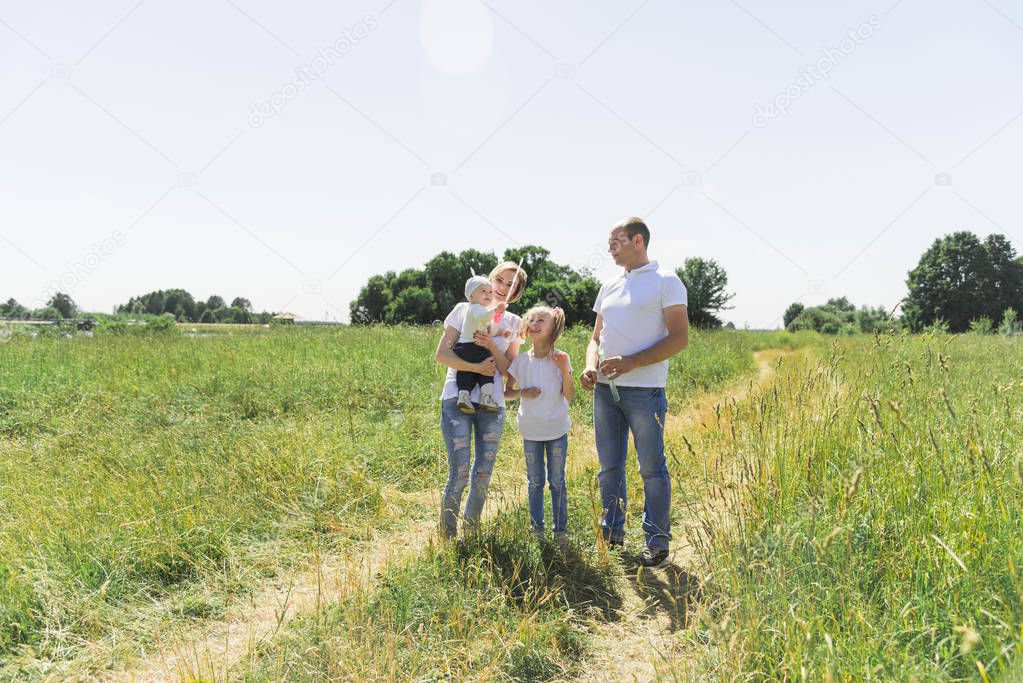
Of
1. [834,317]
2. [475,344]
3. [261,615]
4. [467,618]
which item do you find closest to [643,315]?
[475,344]

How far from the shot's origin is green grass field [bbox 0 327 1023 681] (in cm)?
208

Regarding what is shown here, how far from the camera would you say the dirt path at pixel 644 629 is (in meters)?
A: 2.54

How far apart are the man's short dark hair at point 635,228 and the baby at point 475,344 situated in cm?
92

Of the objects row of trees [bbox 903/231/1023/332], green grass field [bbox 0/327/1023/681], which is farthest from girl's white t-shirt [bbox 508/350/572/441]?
row of trees [bbox 903/231/1023/332]

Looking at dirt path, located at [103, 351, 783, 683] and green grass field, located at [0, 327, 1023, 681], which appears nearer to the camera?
green grass field, located at [0, 327, 1023, 681]

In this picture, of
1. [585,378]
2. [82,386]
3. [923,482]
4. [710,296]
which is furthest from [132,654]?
[710,296]

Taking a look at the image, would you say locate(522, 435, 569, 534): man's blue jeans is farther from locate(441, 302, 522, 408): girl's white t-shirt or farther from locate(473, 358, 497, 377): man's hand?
locate(473, 358, 497, 377): man's hand

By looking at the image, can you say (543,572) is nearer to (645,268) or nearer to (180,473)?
(645,268)

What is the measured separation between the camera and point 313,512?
450cm

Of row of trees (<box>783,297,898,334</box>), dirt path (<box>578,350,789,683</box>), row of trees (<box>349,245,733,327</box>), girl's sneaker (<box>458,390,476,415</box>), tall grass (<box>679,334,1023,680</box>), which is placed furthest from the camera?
row of trees (<box>349,245,733,327</box>)

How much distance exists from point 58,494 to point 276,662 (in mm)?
3162

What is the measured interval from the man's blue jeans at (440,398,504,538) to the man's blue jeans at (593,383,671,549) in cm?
76

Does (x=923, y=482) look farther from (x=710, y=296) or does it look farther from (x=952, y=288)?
(x=952, y=288)

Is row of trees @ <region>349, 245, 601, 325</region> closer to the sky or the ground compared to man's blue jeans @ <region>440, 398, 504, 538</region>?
closer to the sky
